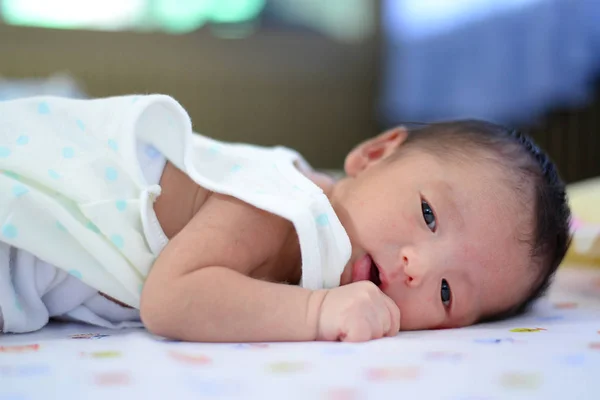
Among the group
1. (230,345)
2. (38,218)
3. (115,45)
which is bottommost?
(230,345)

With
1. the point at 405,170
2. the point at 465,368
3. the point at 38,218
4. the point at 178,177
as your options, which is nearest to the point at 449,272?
the point at 405,170

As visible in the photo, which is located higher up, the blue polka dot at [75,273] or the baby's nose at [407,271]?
the blue polka dot at [75,273]

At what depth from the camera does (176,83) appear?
10.7 feet

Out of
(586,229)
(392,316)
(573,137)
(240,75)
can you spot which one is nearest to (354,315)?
(392,316)

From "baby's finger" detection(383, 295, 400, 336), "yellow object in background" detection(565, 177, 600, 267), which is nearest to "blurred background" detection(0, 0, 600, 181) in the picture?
"yellow object in background" detection(565, 177, 600, 267)

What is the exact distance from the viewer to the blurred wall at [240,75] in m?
3.12

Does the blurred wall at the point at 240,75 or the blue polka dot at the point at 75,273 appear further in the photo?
the blurred wall at the point at 240,75

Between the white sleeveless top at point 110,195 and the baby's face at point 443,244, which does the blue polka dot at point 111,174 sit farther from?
the baby's face at point 443,244

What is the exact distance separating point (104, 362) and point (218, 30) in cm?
304

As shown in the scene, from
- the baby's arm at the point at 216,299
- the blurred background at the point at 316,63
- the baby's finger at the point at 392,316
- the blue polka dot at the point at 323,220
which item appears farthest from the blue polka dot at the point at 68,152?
the blurred background at the point at 316,63

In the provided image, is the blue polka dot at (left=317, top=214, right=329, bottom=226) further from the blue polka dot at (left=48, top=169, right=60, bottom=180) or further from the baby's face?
the blue polka dot at (left=48, top=169, right=60, bottom=180)

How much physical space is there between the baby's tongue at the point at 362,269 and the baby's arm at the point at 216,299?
132 millimetres

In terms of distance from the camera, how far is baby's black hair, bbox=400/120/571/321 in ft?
3.11

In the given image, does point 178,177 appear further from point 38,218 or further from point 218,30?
point 218,30
